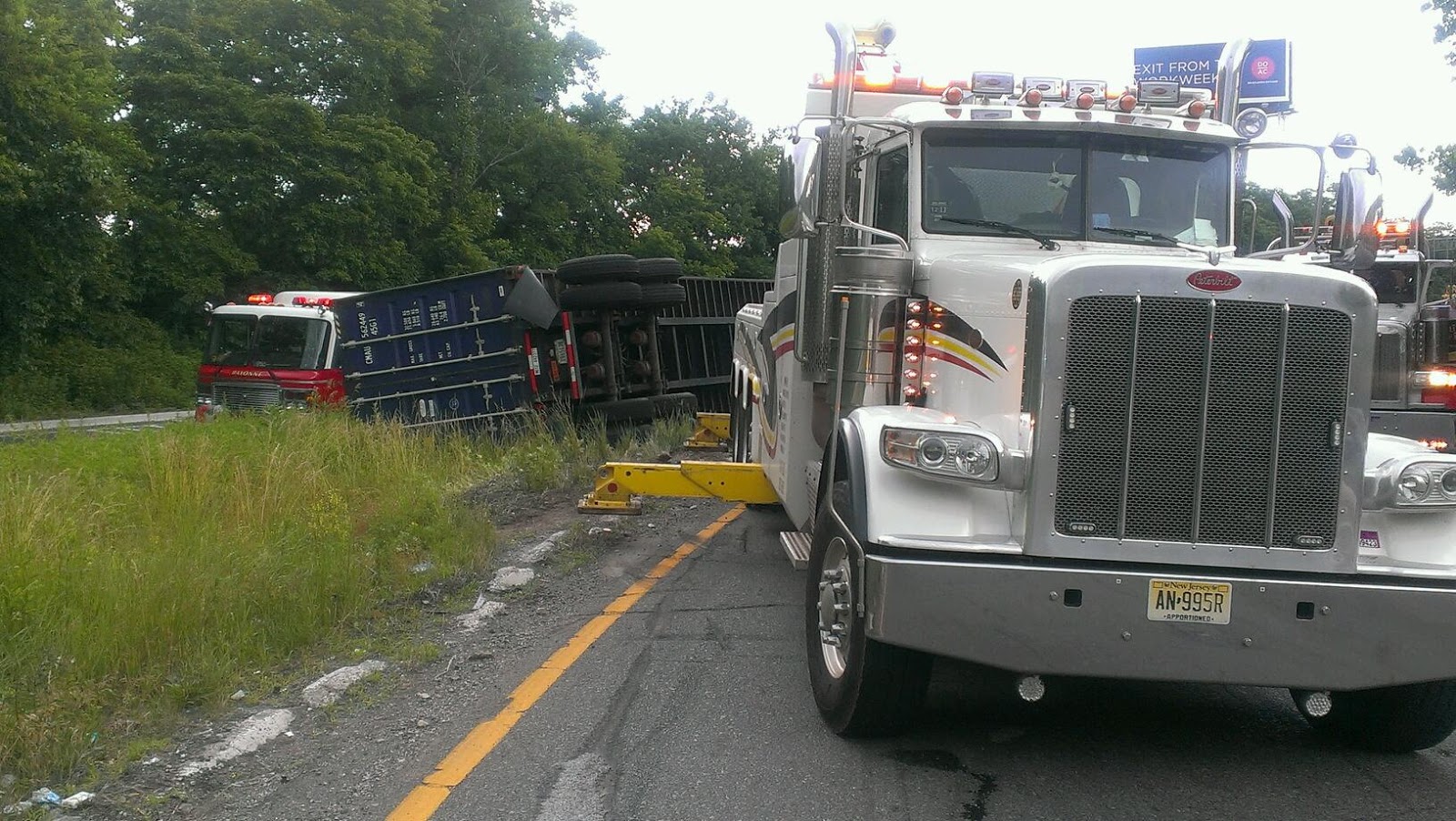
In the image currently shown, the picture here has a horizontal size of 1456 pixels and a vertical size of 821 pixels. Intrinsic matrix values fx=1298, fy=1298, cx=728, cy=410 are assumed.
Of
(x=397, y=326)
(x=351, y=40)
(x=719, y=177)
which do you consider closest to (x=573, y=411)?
(x=397, y=326)

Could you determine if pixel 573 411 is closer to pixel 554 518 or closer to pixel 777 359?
pixel 554 518

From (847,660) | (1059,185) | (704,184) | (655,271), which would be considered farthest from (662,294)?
(704,184)

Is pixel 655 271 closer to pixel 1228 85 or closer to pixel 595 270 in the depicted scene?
pixel 595 270

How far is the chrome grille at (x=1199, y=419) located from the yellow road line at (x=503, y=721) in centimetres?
242

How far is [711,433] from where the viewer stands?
47.5 feet

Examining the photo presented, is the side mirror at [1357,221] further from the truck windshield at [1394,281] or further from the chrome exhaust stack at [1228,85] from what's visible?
the truck windshield at [1394,281]

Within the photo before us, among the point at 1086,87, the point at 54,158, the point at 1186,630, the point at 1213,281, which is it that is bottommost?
the point at 1186,630

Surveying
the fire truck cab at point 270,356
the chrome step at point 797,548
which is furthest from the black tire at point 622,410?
the chrome step at point 797,548

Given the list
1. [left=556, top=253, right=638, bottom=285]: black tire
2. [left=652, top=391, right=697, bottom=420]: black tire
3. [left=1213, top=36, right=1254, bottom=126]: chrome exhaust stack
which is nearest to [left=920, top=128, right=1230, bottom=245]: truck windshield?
[left=1213, top=36, right=1254, bottom=126]: chrome exhaust stack

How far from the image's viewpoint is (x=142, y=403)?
1164 inches

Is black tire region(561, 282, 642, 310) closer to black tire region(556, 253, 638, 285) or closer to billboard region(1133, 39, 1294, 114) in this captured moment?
black tire region(556, 253, 638, 285)

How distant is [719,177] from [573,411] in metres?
41.2

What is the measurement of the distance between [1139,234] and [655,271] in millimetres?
10520

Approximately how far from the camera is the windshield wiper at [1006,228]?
633 cm
